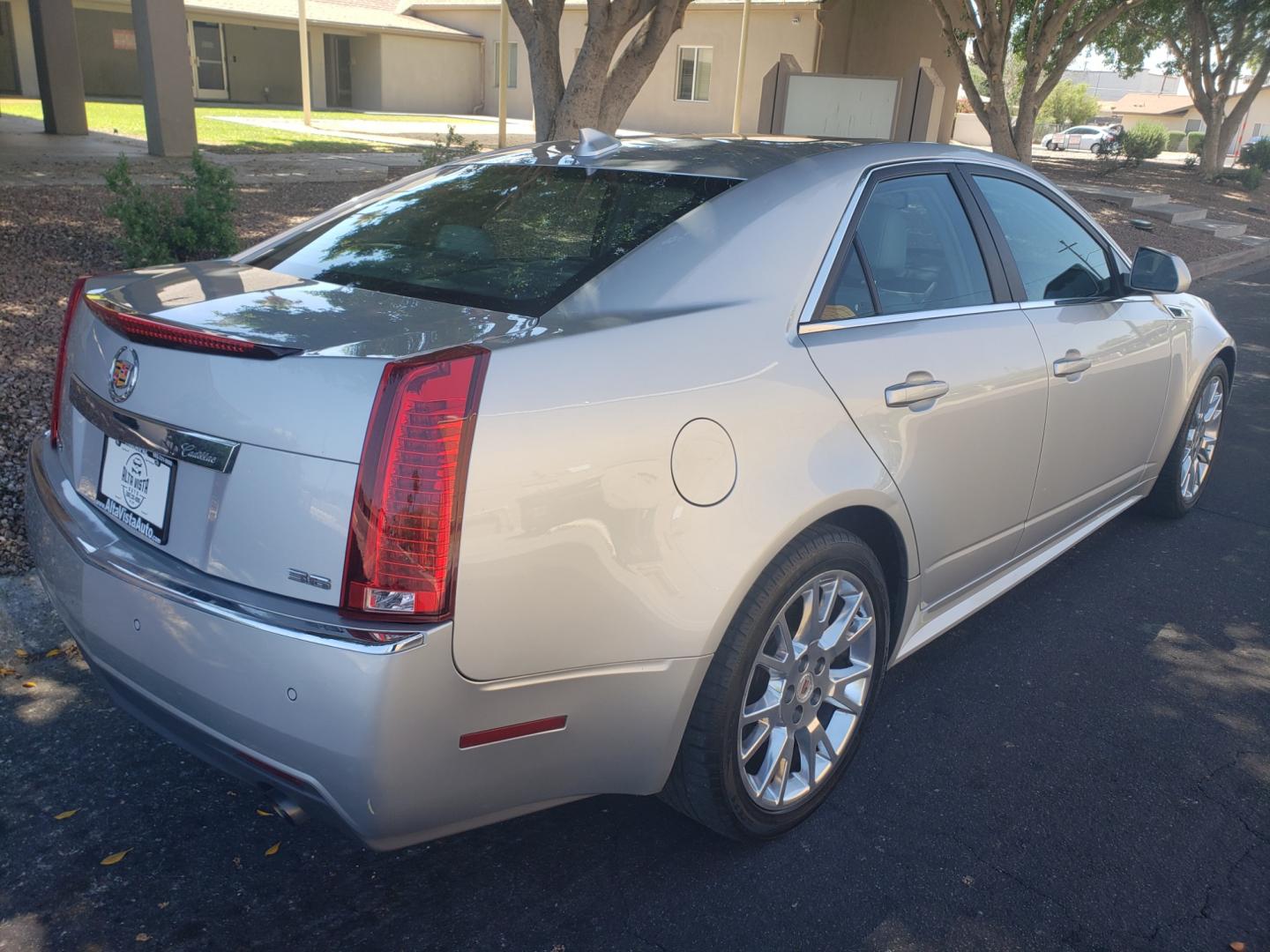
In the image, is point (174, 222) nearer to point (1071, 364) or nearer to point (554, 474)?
point (1071, 364)

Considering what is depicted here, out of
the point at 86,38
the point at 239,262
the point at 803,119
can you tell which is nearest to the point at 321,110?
the point at 86,38

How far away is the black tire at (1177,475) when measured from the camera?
4.82 metres

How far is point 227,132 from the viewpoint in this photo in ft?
64.2

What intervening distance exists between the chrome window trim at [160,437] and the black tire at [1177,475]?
167 inches

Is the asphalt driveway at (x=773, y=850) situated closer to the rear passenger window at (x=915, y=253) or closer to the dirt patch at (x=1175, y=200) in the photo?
the rear passenger window at (x=915, y=253)

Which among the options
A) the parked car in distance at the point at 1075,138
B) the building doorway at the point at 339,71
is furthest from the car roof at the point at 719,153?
the parked car in distance at the point at 1075,138

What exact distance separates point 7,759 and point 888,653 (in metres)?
2.55

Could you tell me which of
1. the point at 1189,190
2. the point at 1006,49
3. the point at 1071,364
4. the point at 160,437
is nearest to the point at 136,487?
the point at 160,437

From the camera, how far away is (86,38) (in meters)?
29.5

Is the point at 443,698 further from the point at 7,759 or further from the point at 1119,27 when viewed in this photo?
the point at 1119,27

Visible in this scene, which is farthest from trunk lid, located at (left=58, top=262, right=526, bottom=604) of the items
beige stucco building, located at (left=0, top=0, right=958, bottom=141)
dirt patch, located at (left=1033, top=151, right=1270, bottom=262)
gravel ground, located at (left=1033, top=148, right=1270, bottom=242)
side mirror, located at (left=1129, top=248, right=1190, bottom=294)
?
beige stucco building, located at (left=0, top=0, right=958, bottom=141)

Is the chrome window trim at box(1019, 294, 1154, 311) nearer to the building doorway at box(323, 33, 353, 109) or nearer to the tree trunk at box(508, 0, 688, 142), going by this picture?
the tree trunk at box(508, 0, 688, 142)

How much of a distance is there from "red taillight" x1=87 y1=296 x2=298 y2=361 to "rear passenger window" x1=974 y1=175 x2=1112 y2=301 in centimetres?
248

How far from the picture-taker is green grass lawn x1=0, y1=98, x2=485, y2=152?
17.0m
